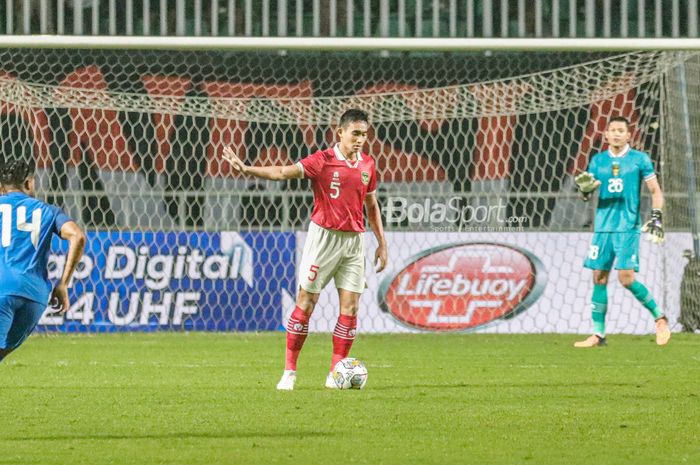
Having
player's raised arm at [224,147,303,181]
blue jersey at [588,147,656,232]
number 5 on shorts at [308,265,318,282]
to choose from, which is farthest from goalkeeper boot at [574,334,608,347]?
player's raised arm at [224,147,303,181]

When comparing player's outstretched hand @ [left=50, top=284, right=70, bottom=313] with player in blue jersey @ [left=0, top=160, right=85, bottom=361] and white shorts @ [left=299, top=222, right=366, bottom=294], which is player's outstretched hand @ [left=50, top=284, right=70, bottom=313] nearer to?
player in blue jersey @ [left=0, top=160, right=85, bottom=361]

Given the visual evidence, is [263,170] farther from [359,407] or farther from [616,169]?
[616,169]

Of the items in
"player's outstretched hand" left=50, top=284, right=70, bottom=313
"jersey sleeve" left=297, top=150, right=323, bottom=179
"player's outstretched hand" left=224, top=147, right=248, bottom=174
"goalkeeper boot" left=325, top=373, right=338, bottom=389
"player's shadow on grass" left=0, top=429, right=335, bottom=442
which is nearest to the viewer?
"player's shadow on grass" left=0, top=429, right=335, bottom=442

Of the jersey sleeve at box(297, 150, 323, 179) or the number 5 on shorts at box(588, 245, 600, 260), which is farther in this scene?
the number 5 on shorts at box(588, 245, 600, 260)

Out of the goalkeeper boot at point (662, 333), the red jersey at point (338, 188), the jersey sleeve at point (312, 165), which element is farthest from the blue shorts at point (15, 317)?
the goalkeeper boot at point (662, 333)

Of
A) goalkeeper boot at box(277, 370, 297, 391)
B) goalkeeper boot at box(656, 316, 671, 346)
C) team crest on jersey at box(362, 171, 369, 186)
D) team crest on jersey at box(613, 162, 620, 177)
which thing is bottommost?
goalkeeper boot at box(656, 316, 671, 346)

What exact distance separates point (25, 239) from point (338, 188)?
9.10 ft

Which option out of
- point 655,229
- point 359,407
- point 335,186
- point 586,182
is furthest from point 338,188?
point 655,229

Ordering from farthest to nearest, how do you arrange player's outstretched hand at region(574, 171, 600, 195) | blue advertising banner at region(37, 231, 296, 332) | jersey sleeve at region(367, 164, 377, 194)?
blue advertising banner at region(37, 231, 296, 332)
player's outstretched hand at region(574, 171, 600, 195)
jersey sleeve at region(367, 164, 377, 194)

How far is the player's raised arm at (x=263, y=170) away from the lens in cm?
813

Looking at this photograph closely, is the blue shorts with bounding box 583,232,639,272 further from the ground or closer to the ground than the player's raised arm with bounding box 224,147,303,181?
closer to the ground

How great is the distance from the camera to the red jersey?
29.0 feet

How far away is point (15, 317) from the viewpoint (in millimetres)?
6516

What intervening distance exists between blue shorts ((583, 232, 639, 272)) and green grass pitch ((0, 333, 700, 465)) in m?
0.78
